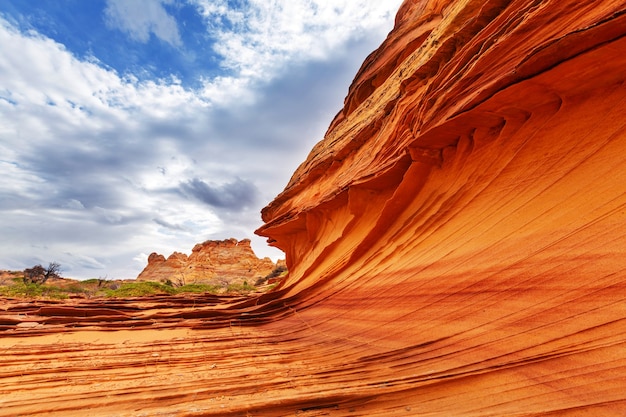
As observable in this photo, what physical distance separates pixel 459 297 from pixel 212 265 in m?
53.7

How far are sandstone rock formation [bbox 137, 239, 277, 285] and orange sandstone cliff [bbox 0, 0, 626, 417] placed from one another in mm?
42869

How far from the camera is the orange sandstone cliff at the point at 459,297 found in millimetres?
2943

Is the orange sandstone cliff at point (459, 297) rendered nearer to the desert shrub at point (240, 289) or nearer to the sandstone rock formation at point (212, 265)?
the desert shrub at point (240, 289)

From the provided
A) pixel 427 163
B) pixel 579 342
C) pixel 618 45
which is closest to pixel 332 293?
pixel 427 163

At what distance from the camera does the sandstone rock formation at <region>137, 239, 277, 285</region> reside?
50.8 m

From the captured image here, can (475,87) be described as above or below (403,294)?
above

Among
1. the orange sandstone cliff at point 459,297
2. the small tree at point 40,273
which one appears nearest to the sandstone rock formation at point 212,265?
the small tree at point 40,273

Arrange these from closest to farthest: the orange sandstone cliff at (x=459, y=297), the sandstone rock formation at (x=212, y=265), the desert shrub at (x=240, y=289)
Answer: the orange sandstone cliff at (x=459, y=297) → the desert shrub at (x=240, y=289) → the sandstone rock formation at (x=212, y=265)

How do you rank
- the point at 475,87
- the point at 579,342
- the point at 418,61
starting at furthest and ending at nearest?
the point at 418,61 < the point at 475,87 < the point at 579,342

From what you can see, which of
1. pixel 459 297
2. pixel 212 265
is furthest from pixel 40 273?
pixel 459 297

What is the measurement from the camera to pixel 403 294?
5.45 metres

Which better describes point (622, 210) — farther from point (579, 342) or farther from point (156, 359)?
point (156, 359)

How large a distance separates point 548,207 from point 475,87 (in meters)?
2.51

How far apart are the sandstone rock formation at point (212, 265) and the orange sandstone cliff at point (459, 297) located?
42869 millimetres
